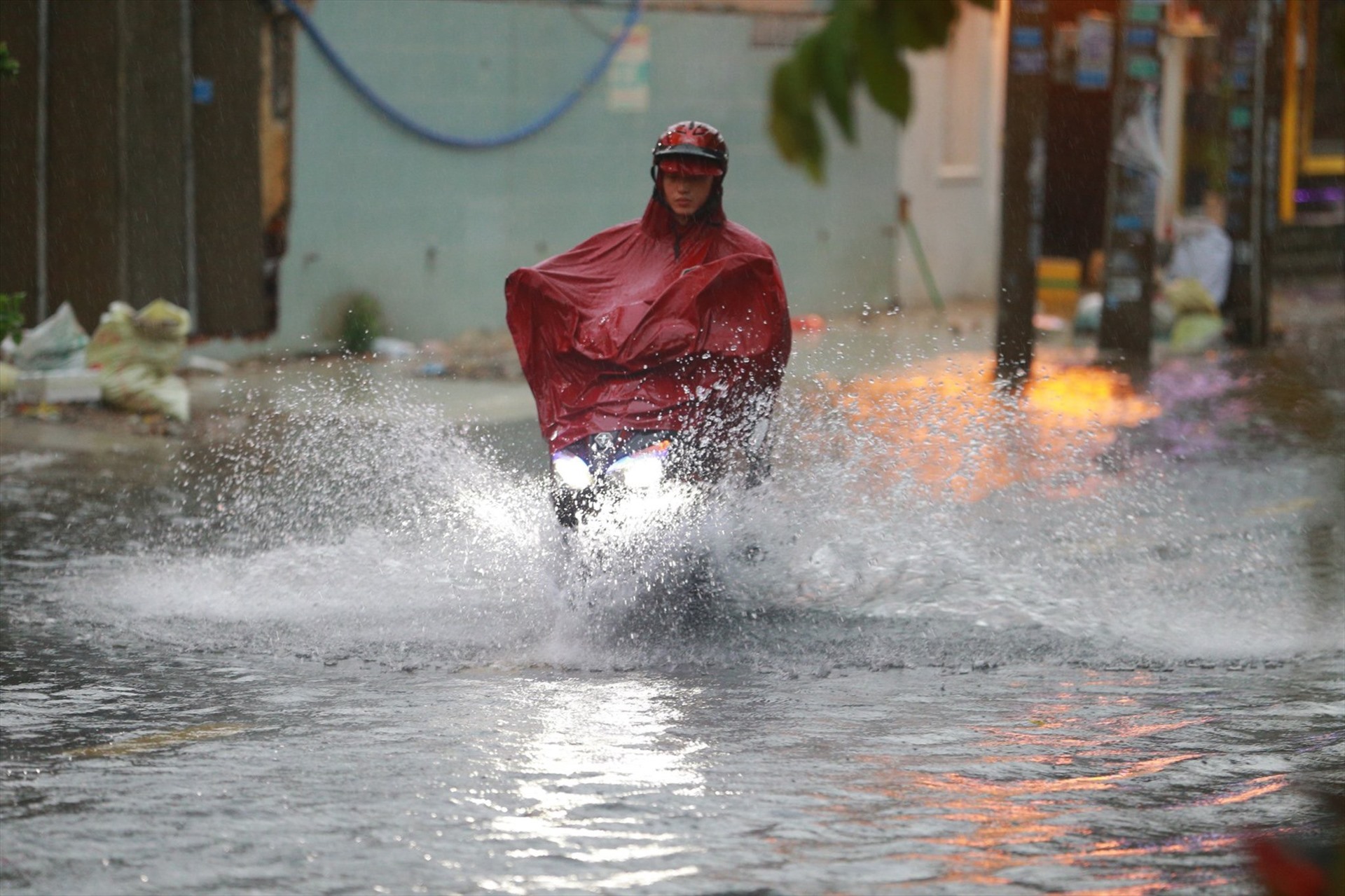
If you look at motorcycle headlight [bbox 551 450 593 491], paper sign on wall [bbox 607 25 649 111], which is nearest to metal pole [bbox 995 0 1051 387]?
paper sign on wall [bbox 607 25 649 111]

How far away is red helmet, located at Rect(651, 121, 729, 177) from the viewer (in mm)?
6848

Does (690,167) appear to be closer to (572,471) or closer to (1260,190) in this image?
(572,471)

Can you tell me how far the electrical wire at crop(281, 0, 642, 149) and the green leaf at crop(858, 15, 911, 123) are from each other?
12629mm

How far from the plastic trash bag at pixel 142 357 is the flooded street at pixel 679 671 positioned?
3.38ft

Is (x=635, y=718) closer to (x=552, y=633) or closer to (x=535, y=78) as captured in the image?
(x=552, y=633)

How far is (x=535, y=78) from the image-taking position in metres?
16.9

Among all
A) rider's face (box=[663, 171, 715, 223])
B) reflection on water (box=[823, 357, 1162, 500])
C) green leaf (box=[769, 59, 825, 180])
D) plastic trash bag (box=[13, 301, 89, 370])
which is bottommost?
reflection on water (box=[823, 357, 1162, 500])

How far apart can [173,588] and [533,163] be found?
1007 centimetres

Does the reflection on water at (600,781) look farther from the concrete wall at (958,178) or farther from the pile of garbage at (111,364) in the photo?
the concrete wall at (958,178)

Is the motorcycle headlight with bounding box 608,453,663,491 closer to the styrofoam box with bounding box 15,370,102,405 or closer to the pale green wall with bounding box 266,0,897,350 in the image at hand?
the styrofoam box with bounding box 15,370,102,405

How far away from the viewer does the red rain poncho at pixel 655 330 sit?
6695 millimetres

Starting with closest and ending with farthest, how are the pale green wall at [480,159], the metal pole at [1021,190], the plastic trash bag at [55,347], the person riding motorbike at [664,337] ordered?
the person riding motorbike at [664,337] < the plastic trash bag at [55,347] < the metal pole at [1021,190] < the pale green wall at [480,159]

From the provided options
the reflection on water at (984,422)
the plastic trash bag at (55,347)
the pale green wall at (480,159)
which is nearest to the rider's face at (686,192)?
the reflection on water at (984,422)

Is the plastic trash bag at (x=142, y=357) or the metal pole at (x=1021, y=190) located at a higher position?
the metal pole at (x=1021, y=190)
